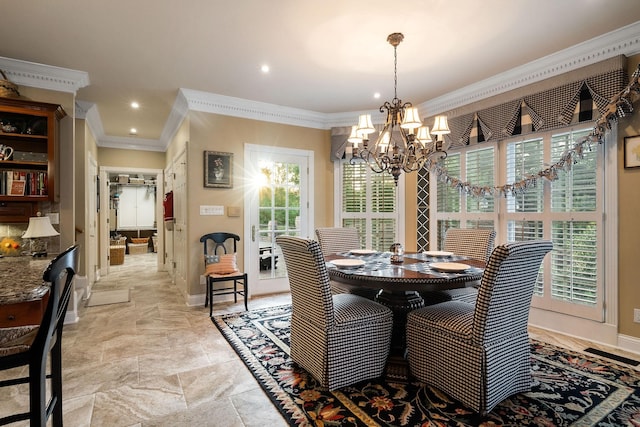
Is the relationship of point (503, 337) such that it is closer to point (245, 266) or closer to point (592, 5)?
point (592, 5)

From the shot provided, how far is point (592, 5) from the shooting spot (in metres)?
2.33

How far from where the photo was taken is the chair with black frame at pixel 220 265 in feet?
12.4

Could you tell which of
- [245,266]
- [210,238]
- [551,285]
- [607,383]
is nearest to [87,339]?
[210,238]

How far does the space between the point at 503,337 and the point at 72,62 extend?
429cm

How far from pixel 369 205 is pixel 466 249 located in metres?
1.86

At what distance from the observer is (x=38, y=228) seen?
2.99m

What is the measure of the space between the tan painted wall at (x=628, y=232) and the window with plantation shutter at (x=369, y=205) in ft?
7.89

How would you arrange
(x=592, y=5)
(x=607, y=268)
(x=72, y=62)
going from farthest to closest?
(x=72, y=62) → (x=607, y=268) → (x=592, y=5)

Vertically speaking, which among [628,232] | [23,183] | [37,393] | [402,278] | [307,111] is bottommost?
[37,393]

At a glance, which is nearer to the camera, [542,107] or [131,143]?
[542,107]

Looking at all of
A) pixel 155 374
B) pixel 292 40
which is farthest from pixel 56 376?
pixel 292 40

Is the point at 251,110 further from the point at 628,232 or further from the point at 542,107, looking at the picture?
the point at 628,232

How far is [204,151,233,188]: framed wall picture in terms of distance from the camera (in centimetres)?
413

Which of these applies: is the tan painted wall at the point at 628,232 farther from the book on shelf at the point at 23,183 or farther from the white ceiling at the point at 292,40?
the book on shelf at the point at 23,183
